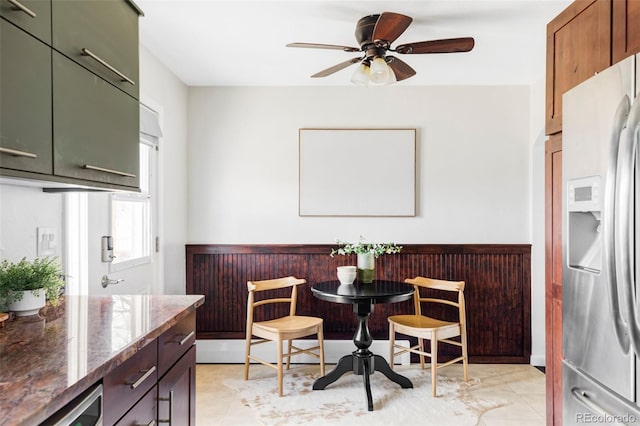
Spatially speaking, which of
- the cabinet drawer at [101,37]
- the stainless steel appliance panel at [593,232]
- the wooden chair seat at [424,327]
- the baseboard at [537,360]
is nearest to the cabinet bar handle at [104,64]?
the cabinet drawer at [101,37]

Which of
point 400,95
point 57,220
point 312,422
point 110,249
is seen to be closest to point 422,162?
point 400,95

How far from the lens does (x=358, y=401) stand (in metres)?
2.89

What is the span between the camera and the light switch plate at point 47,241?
1.86 meters

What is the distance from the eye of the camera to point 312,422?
2.62 m

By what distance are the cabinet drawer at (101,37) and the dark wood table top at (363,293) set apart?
175cm

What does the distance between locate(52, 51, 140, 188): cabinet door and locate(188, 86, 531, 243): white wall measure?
1836 millimetres

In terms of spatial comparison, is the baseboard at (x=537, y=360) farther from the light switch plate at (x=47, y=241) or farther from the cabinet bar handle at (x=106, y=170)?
the light switch plate at (x=47, y=241)

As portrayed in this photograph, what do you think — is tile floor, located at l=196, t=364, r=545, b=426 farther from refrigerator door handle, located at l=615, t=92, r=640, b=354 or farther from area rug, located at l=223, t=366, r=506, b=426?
refrigerator door handle, located at l=615, t=92, r=640, b=354

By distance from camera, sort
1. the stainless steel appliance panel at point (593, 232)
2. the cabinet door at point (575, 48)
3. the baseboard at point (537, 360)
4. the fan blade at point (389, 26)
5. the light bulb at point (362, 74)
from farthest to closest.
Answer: the baseboard at point (537, 360) → the light bulb at point (362, 74) → the fan blade at point (389, 26) → the cabinet door at point (575, 48) → the stainless steel appliance panel at point (593, 232)

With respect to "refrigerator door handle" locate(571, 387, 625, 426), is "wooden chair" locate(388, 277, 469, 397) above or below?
below

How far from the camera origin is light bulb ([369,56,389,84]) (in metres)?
2.43

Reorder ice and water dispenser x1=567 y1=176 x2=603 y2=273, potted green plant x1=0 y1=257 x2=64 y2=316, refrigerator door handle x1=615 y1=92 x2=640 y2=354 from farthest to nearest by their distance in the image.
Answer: potted green plant x1=0 y1=257 x2=64 y2=316, ice and water dispenser x1=567 y1=176 x2=603 y2=273, refrigerator door handle x1=615 y1=92 x2=640 y2=354

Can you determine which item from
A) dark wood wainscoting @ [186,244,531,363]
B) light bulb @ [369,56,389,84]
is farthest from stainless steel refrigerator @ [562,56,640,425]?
dark wood wainscoting @ [186,244,531,363]

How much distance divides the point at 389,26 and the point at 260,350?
2820mm
